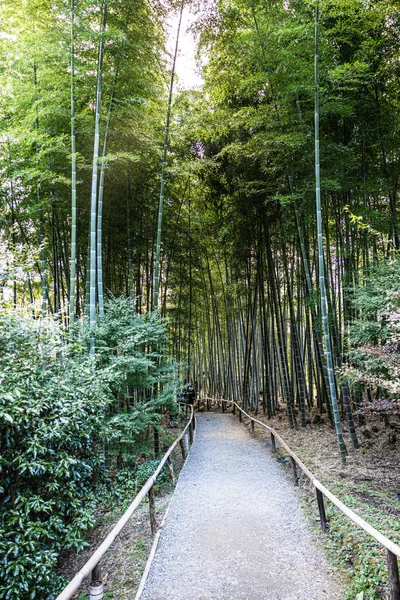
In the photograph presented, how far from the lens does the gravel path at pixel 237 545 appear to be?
2.37 metres

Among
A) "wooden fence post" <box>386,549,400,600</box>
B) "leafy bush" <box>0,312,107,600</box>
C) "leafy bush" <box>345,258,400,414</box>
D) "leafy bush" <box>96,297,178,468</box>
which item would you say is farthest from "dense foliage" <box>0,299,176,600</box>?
"leafy bush" <box>345,258,400,414</box>

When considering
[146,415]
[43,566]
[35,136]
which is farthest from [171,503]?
[35,136]

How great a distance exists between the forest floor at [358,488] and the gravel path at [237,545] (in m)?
0.18

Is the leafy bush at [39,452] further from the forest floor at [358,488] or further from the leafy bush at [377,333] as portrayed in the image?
the leafy bush at [377,333]

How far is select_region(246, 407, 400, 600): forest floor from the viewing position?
2396 millimetres

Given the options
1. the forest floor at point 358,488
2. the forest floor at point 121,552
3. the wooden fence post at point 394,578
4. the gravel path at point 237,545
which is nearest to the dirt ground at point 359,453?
the forest floor at point 358,488

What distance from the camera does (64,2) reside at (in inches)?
186

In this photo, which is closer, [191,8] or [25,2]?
[25,2]

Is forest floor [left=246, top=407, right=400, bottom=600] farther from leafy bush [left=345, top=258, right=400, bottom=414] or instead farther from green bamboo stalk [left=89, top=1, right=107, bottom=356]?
green bamboo stalk [left=89, top=1, right=107, bottom=356]

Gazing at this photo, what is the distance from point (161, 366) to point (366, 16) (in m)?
6.00

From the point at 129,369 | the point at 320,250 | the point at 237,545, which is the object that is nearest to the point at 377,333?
the point at 320,250

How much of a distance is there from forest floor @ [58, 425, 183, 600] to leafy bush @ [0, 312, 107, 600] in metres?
0.46

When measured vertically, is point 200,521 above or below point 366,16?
below

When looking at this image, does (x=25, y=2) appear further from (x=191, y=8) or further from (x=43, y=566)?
(x=43, y=566)
